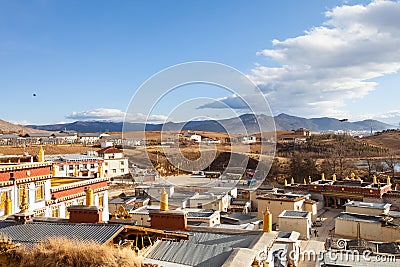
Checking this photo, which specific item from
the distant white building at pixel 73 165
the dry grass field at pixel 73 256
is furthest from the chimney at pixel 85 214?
the distant white building at pixel 73 165

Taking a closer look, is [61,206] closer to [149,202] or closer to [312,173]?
[149,202]

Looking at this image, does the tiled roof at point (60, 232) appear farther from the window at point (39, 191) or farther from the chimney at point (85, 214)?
the window at point (39, 191)

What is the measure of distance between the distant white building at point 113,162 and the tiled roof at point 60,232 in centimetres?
4789

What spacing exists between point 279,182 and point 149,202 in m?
23.5

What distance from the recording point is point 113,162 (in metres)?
56.5

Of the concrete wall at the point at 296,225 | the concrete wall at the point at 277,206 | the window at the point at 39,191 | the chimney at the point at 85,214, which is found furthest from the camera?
the concrete wall at the point at 277,206

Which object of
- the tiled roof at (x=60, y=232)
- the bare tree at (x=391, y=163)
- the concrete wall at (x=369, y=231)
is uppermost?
the tiled roof at (x=60, y=232)

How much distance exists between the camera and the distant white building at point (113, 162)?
55425 mm

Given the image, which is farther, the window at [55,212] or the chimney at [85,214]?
the window at [55,212]

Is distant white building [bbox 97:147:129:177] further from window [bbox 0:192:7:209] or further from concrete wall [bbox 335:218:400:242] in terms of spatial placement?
window [bbox 0:192:7:209]

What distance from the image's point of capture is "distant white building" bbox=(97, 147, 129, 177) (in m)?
55.4

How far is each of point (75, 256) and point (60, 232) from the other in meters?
2.30

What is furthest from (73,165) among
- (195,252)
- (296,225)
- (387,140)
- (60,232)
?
(387,140)

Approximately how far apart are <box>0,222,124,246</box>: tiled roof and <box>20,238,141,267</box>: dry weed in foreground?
36.2 inches
